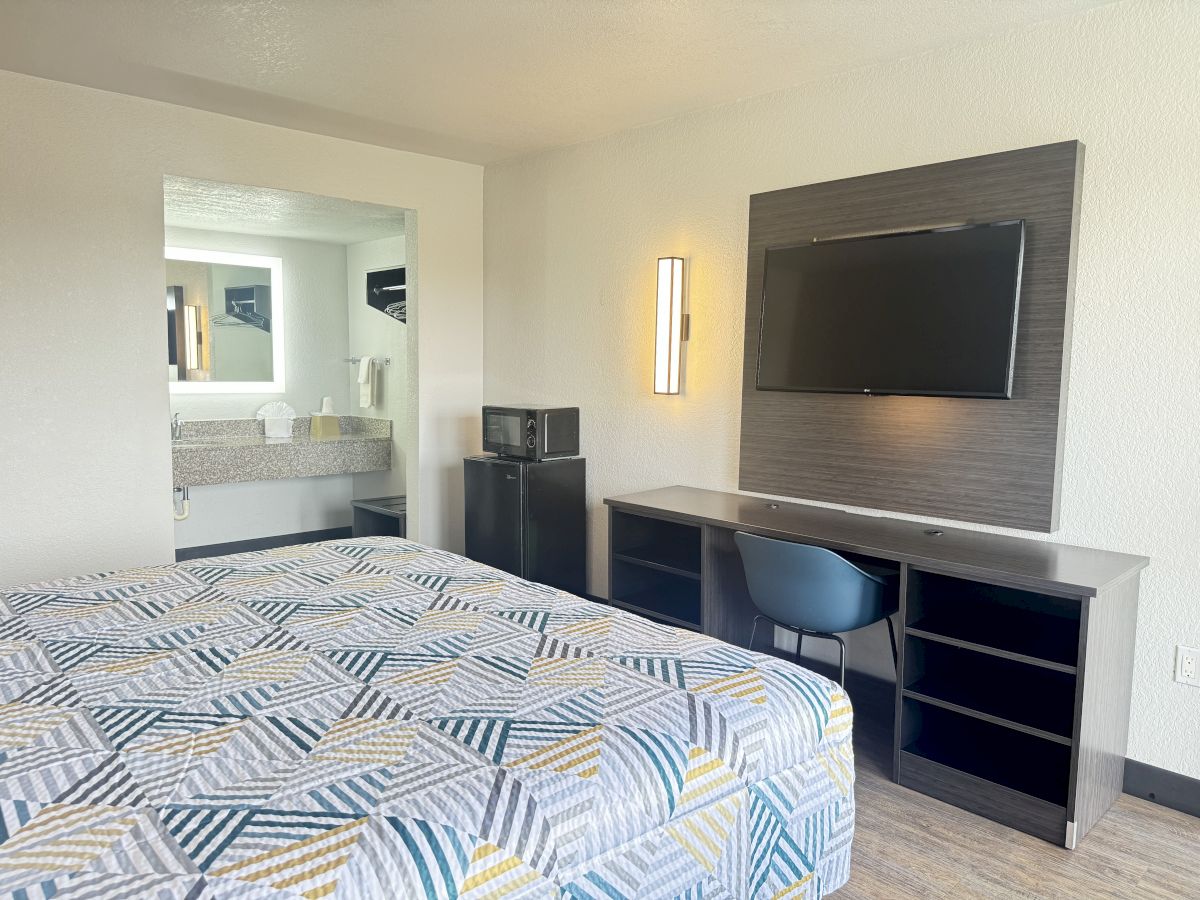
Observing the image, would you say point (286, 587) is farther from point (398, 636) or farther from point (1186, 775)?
point (1186, 775)

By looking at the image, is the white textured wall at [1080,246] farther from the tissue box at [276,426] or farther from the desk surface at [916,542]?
the tissue box at [276,426]

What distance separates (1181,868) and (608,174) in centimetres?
354

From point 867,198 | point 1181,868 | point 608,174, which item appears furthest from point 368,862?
point 608,174

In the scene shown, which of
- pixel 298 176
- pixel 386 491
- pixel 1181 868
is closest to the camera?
pixel 1181 868

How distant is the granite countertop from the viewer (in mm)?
5008

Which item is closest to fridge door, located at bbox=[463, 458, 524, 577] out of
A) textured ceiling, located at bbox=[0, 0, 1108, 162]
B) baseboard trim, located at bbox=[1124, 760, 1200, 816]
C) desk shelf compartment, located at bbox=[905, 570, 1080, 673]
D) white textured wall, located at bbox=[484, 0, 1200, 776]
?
white textured wall, located at bbox=[484, 0, 1200, 776]

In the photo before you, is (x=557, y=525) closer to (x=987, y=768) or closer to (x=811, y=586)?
(x=811, y=586)

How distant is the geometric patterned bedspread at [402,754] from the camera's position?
1.15 meters

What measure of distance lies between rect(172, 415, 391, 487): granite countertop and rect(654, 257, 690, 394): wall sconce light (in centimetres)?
270

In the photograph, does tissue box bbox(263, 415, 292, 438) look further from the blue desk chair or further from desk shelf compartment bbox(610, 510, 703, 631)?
the blue desk chair

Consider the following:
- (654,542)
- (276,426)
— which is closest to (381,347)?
(276,426)

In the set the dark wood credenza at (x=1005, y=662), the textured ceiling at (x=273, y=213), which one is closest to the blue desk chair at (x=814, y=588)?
the dark wood credenza at (x=1005, y=662)

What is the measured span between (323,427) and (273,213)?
162 cm

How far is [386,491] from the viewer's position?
6.14 metres
